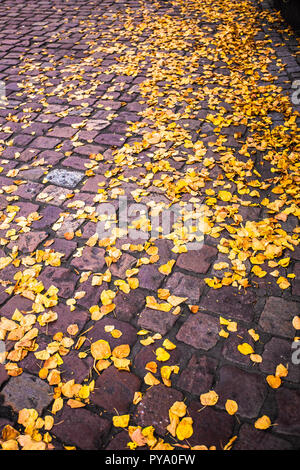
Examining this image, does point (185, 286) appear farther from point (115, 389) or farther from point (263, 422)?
point (263, 422)

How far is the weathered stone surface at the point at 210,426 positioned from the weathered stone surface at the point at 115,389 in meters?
0.35

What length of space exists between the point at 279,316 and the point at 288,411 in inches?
22.5

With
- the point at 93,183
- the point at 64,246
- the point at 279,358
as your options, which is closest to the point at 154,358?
the point at 279,358

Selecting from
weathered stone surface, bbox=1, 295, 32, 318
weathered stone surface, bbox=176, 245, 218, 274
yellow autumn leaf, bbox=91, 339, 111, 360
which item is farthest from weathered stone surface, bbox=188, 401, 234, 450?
weathered stone surface, bbox=1, 295, 32, 318

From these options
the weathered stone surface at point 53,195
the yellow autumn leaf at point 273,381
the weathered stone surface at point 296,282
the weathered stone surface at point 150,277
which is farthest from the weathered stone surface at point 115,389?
the weathered stone surface at point 53,195

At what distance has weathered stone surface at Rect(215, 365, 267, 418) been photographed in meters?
1.77

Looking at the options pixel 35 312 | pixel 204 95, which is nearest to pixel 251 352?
pixel 35 312

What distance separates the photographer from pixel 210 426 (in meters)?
1.71

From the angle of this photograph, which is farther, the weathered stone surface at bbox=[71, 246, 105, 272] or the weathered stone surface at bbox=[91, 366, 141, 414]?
the weathered stone surface at bbox=[71, 246, 105, 272]

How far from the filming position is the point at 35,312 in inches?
89.5

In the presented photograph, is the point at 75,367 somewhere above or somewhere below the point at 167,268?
below

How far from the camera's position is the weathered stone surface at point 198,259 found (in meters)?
2.45

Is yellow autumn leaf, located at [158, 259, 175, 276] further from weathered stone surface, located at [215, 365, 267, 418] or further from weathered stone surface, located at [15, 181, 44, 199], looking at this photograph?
weathered stone surface, located at [15, 181, 44, 199]

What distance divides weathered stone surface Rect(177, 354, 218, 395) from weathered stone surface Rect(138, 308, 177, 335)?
26 centimetres
